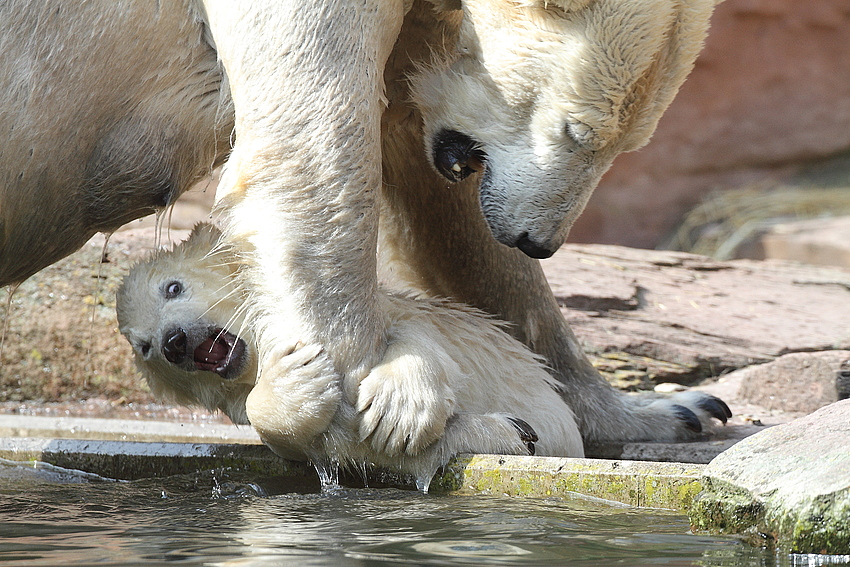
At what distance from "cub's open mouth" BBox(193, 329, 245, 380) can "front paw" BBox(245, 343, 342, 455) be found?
33 cm

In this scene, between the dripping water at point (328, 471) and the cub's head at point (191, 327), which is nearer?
the dripping water at point (328, 471)

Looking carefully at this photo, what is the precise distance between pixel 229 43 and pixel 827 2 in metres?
7.47

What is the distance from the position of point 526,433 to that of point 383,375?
1.21ft

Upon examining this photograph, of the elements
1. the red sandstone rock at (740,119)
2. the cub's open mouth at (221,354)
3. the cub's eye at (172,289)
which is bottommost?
the cub's open mouth at (221,354)

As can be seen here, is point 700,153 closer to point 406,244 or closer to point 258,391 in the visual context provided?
point 406,244

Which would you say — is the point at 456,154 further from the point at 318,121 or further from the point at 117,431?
the point at 117,431

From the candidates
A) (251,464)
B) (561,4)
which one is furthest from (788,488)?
(251,464)

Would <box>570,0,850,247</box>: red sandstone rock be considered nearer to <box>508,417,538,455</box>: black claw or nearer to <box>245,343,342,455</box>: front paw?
<box>508,417,538,455</box>: black claw

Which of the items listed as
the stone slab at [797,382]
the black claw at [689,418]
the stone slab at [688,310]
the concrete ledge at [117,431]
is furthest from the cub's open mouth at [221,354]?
the stone slab at [797,382]

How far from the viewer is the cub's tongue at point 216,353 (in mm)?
2533

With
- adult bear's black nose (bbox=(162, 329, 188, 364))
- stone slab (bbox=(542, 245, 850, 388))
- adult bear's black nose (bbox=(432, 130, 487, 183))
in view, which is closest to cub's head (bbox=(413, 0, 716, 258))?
adult bear's black nose (bbox=(432, 130, 487, 183))

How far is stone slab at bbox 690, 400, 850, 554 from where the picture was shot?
57.9 inches

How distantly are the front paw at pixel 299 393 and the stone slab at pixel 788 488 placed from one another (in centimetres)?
82

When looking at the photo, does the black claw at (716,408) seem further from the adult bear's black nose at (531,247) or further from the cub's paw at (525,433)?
the cub's paw at (525,433)
